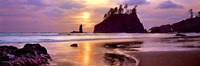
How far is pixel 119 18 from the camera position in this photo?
19588cm

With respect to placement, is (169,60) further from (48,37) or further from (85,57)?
(48,37)

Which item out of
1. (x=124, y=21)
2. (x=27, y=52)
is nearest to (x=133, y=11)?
(x=124, y=21)

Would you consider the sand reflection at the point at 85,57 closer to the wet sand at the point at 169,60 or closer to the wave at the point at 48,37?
the wet sand at the point at 169,60

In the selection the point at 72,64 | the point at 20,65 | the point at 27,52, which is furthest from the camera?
the point at 27,52

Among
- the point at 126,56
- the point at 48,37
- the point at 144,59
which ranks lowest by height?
the point at 48,37

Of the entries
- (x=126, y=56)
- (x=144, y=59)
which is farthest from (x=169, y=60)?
(x=126, y=56)

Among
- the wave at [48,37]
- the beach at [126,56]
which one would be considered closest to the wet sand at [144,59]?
the beach at [126,56]

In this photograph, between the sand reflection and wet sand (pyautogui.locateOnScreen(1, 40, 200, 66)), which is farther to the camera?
the sand reflection

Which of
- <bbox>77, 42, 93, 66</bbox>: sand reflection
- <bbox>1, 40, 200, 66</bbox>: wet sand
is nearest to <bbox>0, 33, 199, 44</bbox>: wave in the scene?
<bbox>77, 42, 93, 66</bbox>: sand reflection

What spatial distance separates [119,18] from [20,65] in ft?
590

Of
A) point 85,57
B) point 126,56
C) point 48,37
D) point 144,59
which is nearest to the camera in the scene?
point 144,59

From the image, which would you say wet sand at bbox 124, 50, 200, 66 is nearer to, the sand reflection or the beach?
the beach

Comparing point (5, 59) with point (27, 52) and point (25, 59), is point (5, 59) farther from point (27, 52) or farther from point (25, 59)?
point (27, 52)

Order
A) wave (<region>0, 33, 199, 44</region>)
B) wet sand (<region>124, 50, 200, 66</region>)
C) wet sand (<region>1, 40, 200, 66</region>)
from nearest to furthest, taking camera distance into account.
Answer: wet sand (<region>124, 50, 200, 66</region>)
wet sand (<region>1, 40, 200, 66</region>)
wave (<region>0, 33, 199, 44</region>)
